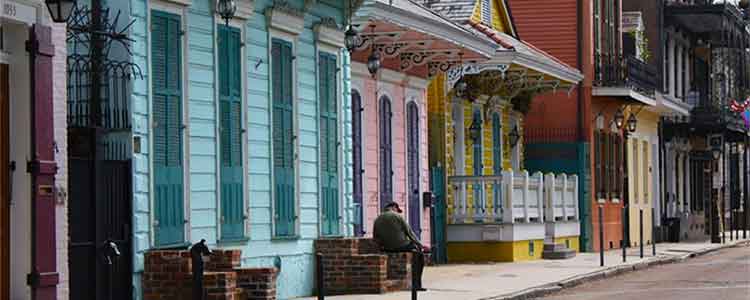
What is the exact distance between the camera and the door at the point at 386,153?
28.9m

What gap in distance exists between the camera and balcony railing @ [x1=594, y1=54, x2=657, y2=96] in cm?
4194

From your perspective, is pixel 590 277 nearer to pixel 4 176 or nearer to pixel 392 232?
pixel 392 232

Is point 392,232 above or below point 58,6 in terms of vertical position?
below

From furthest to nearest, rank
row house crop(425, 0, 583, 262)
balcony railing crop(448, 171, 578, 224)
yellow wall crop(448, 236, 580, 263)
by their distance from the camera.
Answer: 1. yellow wall crop(448, 236, 580, 263)
2. balcony railing crop(448, 171, 578, 224)
3. row house crop(425, 0, 583, 262)

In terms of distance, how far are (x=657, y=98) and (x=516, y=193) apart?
14.0 m

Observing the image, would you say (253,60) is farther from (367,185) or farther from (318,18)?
(367,185)

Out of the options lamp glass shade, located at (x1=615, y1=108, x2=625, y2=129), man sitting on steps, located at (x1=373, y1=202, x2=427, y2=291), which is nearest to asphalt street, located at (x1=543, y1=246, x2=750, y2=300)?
man sitting on steps, located at (x1=373, y1=202, x2=427, y2=291)

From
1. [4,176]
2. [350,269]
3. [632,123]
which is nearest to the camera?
[4,176]

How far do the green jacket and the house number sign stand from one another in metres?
9.52

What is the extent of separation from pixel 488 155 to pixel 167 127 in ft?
61.0

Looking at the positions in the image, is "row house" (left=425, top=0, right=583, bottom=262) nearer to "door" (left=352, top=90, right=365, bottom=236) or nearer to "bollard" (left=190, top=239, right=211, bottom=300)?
"door" (left=352, top=90, right=365, bottom=236)

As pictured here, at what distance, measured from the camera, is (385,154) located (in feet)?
95.8

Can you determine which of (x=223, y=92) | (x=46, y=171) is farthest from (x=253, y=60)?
(x=46, y=171)

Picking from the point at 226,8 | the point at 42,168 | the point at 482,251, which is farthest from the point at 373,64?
the point at 42,168
